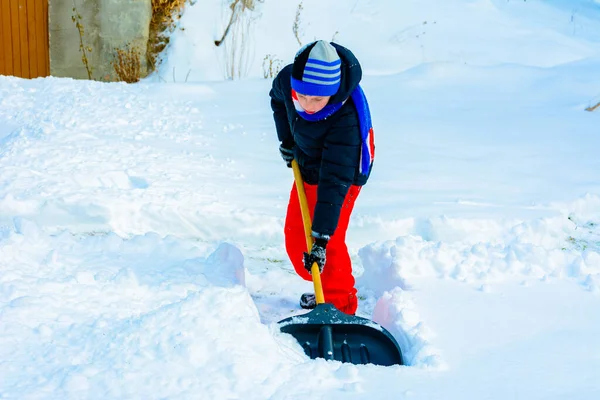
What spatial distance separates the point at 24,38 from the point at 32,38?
0.09 m

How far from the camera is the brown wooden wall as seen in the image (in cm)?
731

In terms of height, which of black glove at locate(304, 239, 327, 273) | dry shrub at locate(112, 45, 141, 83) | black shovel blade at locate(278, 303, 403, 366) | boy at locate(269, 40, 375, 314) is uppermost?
boy at locate(269, 40, 375, 314)

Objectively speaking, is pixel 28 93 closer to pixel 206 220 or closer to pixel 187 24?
pixel 206 220

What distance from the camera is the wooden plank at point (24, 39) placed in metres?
7.39

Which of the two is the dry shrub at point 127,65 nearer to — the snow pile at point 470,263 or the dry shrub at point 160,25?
the dry shrub at point 160,25

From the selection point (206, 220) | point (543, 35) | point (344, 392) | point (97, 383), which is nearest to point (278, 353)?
point (344, 392)

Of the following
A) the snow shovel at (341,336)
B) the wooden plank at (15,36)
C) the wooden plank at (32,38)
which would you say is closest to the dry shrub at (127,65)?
the wooden plank at (32,38)

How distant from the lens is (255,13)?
932 centimetres

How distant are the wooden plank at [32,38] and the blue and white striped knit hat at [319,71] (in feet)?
20.6

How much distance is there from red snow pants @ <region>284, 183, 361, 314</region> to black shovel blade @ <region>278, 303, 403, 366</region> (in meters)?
0.27

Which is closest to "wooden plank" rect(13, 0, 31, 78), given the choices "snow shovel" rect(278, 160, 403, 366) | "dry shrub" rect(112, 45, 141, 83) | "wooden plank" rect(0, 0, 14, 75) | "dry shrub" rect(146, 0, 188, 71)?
"wooden plank" rect(0, 0, 14, 75)

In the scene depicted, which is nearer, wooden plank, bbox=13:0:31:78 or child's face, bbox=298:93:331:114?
child's face, bbox=298:93:331:114

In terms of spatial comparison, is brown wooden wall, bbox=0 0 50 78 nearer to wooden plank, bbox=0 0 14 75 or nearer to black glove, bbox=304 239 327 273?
wooden plank, bbox=0 0 14 75

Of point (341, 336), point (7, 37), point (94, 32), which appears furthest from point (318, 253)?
point (7, 37)
